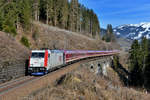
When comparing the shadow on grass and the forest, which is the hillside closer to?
the forest

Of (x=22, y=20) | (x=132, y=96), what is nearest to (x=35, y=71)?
Result: (x=132, y=96)

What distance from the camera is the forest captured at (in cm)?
3223

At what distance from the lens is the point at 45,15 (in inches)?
2625

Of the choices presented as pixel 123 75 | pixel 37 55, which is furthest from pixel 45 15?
Answer: pixel 37 55

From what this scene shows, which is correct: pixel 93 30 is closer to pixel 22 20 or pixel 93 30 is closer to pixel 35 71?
pixel 22 20

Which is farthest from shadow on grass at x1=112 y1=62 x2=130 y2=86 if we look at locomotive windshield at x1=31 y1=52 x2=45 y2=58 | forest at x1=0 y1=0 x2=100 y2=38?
locomotive windshield at x1=31 y1=52 x2=45 y2=58

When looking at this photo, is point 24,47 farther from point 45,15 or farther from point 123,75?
point 45,15

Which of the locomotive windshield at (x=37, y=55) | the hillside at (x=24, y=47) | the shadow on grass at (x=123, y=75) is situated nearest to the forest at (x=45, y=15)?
the hillside at (x=24, y=47)

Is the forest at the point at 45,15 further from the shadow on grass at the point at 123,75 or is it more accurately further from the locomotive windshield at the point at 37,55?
the shadow on grass at the point at 123,75

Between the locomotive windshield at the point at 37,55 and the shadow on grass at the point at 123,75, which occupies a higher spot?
the locomotive windshield at the point at 37,55

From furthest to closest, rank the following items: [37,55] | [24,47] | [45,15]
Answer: [45,15], [24,47], [37,55]

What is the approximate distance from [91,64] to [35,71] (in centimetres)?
1871

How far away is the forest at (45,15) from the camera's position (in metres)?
32.2

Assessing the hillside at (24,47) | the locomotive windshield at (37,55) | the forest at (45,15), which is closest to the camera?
the hillside at (24,47)
